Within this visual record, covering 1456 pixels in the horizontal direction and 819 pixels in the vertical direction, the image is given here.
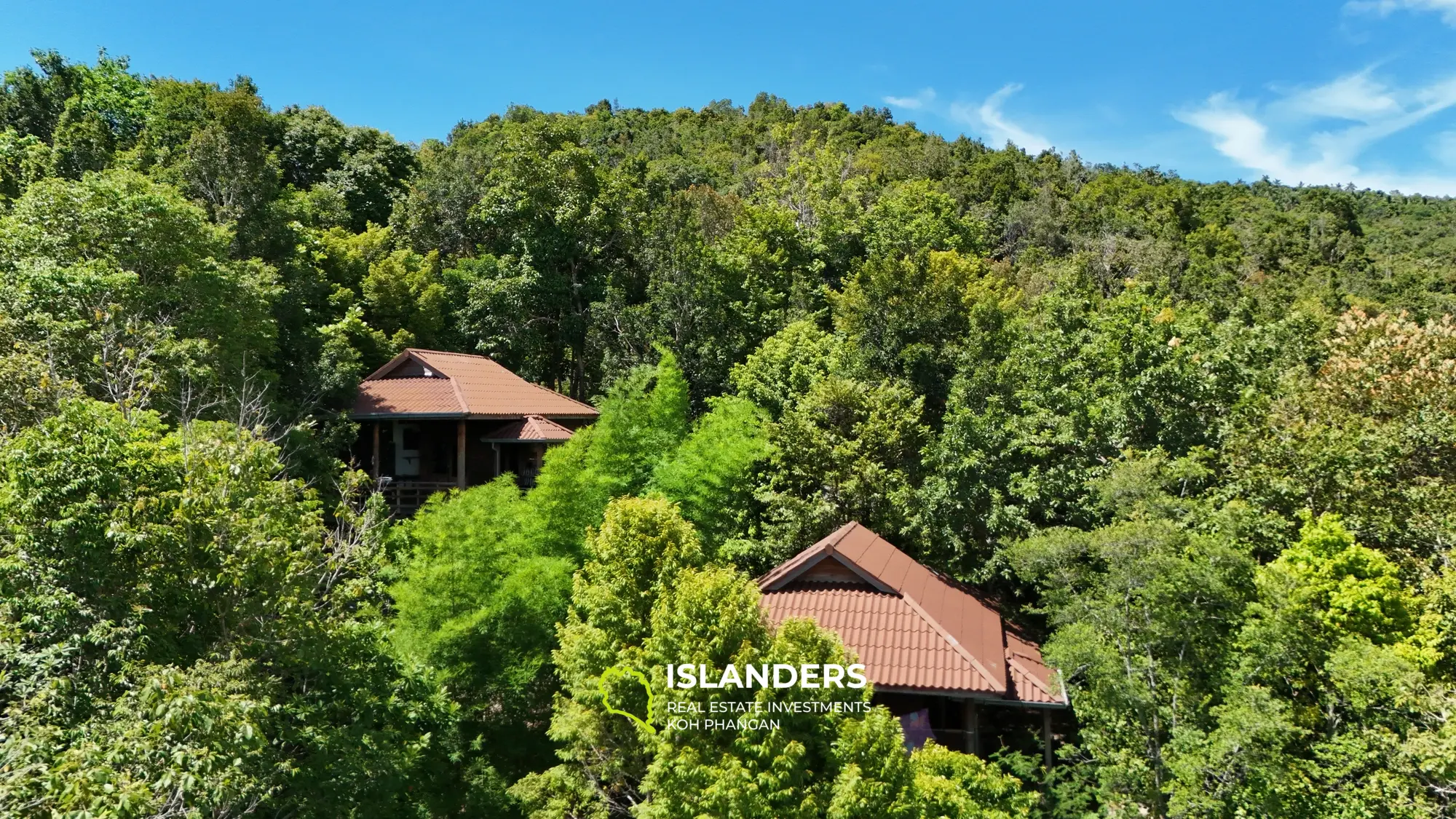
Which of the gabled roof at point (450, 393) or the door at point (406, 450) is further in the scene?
the door at point (406, 450)

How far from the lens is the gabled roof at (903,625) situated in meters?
11.4

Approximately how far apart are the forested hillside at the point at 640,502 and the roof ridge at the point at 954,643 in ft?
3.45

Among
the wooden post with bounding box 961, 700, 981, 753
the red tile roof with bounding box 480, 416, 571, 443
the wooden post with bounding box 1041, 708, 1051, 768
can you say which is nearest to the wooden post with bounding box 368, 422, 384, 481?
the red tile roof with bounding box 480, 416, 571, 443

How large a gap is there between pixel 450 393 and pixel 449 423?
85.4 inches

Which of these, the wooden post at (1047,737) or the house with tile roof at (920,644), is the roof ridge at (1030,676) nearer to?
the house with tile roof at (920,644)

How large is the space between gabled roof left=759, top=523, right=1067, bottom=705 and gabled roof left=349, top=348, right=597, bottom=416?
1001 cm

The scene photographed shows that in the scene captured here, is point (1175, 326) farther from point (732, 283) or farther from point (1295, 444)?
point (732, 283)

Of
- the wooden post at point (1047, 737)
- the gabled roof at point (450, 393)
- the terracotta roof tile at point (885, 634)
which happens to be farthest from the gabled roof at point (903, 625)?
the gabled roof at point (450, 393)

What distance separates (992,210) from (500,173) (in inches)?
942

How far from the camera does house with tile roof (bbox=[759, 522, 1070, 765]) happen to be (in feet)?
37.4

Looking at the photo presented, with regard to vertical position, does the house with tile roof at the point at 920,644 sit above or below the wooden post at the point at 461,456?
below

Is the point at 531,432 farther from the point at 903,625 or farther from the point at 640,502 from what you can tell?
the point at 903,625

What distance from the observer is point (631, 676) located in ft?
27.6

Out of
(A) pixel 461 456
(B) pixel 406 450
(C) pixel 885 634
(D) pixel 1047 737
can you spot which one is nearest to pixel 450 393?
(A) pixel 461 456
